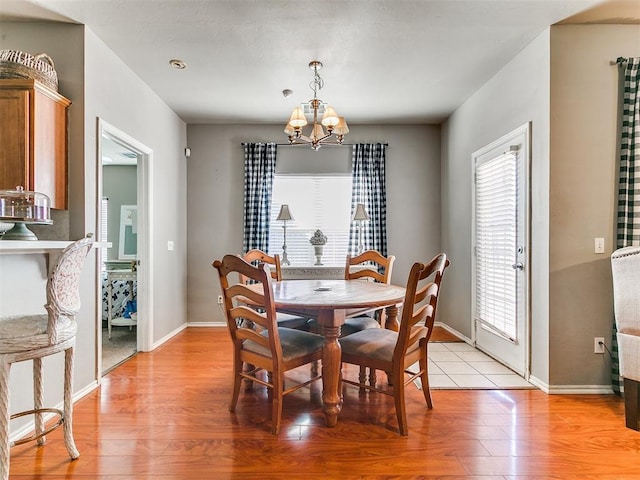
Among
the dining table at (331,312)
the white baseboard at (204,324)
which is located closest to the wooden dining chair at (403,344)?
the dining table at (331,312)

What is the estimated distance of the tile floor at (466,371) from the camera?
2.73 m

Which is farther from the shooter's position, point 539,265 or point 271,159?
point 271,159

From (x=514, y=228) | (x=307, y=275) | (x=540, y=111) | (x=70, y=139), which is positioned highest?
(x=540, y=111)

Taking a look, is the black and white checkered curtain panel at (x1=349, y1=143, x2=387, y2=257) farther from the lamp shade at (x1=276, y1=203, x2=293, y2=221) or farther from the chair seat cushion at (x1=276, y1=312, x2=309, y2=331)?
the chair seat cushion at (x1=276, y1=312, x2=309, y2=331)

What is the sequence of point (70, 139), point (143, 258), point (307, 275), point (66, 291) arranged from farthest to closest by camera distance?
point (307, 275)
point (143, 258)
point (70, 139)
point (66, 291)

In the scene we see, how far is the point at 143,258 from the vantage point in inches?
141

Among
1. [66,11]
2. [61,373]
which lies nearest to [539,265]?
[61,373]

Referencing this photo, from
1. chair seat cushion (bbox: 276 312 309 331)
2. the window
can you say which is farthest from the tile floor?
the window

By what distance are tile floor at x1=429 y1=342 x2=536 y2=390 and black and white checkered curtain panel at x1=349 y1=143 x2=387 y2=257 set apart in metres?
1.51

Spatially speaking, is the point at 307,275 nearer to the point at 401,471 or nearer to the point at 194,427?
the point at 194,427

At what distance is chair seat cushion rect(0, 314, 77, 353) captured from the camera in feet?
4.95

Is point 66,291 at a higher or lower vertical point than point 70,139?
lower

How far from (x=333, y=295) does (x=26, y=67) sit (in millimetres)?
2346

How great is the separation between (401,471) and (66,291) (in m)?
1.79
